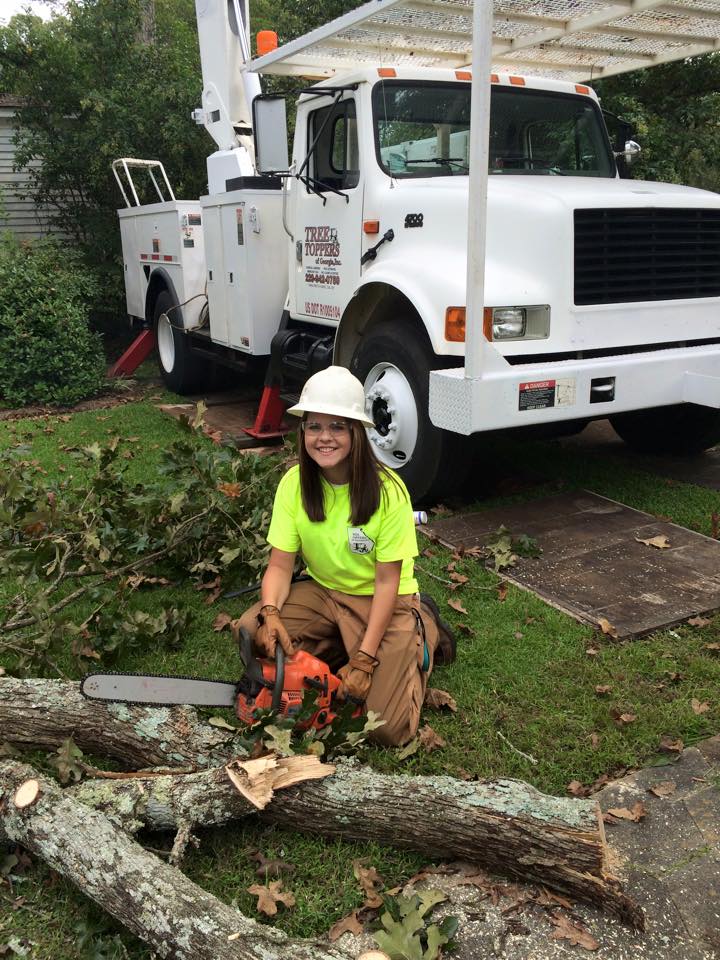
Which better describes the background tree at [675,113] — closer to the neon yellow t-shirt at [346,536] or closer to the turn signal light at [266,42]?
the turn signal light at [266,42]

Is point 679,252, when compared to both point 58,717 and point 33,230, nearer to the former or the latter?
point 58,717

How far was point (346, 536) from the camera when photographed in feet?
10.5

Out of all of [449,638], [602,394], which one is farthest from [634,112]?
[449,638]

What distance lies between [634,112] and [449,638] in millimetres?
9637

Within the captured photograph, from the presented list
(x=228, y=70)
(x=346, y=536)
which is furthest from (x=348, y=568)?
(x=228, y=70)

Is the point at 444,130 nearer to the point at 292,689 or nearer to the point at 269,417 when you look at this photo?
the point at 269,417

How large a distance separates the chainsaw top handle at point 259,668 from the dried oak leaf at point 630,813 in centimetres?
113

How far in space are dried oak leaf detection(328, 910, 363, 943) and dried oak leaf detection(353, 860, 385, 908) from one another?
6 centimetres

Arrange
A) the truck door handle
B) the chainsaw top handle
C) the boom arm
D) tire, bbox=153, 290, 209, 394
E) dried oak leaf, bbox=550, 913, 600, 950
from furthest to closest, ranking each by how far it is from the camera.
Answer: tire, bbox=153, 290, 209, 394 → the boom arm → the truck door handle → the chainsaw top handle → dried oak leaf, bbox=550, 913, 600, 950

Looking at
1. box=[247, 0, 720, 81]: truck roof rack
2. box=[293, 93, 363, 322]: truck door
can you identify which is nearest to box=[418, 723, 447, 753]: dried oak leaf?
box=[293, 93, 363, 322]: truck door

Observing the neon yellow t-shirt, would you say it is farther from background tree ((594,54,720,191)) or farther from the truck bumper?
background tree ((594,54,720,191))

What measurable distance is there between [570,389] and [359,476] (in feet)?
6.11

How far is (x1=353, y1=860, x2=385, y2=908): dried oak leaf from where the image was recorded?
2.47 meters

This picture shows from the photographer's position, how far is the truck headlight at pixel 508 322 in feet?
15.1
